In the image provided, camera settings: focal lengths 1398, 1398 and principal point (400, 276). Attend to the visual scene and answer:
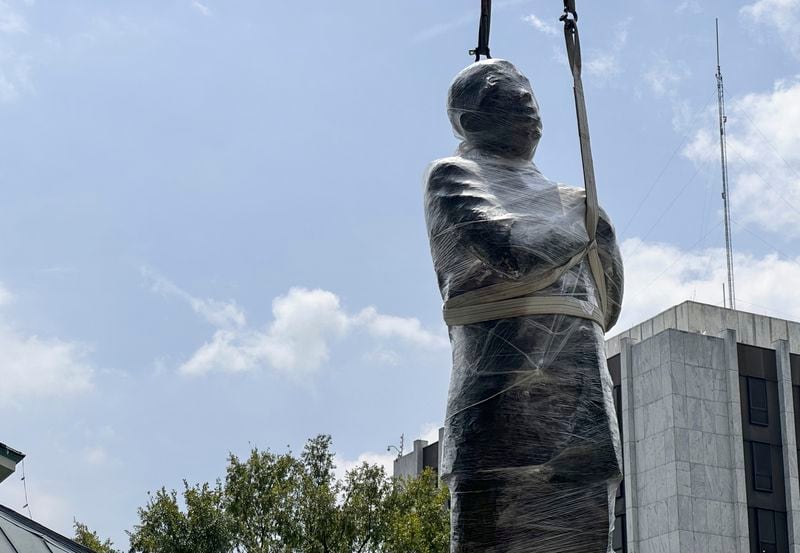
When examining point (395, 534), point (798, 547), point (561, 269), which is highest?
point (798, 547)

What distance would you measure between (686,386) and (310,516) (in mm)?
18502

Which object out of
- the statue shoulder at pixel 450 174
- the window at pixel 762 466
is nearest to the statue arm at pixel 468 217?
the statue shoulder at pixel 450 174

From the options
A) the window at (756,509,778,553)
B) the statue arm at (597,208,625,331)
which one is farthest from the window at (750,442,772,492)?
the statue arm at (597,208,625,331)

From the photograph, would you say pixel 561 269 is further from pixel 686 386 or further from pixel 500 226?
pixel 686 386

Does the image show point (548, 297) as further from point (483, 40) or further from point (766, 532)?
point (766, 532)

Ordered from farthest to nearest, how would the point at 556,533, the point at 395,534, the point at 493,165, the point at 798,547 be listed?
1. the point at 798,547
2. the point at 395,534
3. the point at 493,165
4. the point at 556,533

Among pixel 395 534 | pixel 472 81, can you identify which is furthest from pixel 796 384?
pixel 472 81

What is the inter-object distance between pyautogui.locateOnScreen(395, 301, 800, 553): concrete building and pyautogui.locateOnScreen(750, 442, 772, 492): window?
0.10 ft

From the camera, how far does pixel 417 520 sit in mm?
28422

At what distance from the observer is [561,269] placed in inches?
315

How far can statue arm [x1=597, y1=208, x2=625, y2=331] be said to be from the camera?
8.50 metres

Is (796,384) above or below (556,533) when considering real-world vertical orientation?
above

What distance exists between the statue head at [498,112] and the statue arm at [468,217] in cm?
39

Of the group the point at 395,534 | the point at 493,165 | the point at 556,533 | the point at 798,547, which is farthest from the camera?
the point at 798,547
